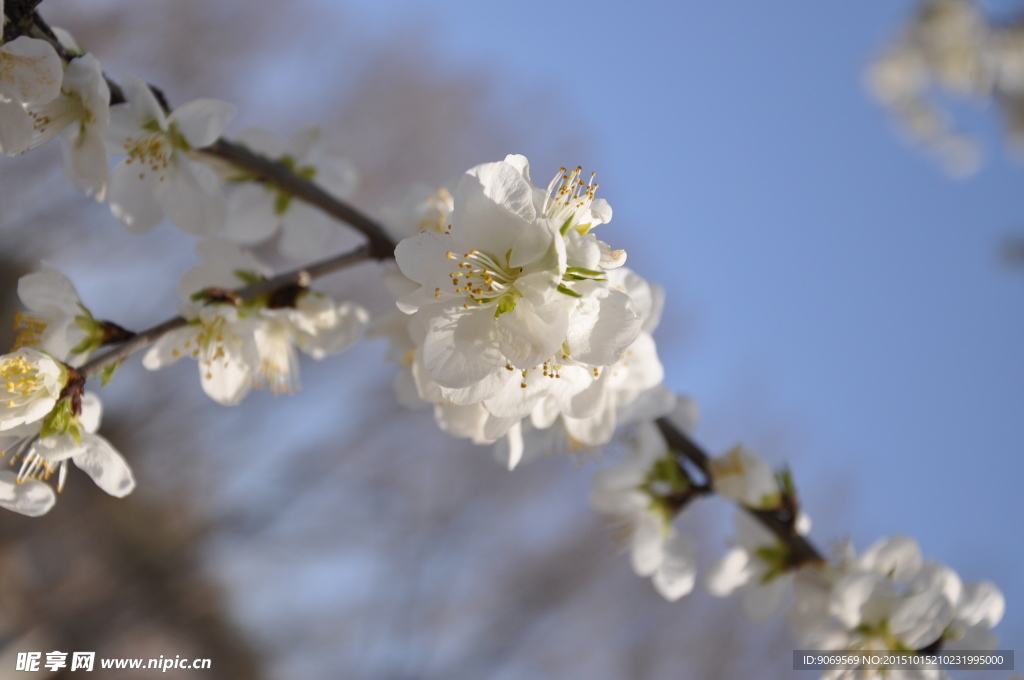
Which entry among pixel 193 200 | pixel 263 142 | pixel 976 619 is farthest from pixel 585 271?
pixel 976 619

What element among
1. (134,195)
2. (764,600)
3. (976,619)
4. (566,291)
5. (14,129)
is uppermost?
(566,291)

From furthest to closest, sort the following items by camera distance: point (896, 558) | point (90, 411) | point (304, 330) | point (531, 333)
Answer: point (896, 558)
point (304, 330)
point (90, 411)
point (531, 333)

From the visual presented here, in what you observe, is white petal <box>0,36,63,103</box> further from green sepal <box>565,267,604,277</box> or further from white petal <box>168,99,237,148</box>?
green sepal <box>565,267,604,277</box>

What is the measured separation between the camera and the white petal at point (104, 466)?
731 millimetres

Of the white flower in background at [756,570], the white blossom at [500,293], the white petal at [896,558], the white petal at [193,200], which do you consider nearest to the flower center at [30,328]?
the white petal at [193,200]

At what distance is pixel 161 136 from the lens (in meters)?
0.84

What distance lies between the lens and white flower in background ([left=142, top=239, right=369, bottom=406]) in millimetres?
814

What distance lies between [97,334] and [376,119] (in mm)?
4665

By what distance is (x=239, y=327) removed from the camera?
2.73ft

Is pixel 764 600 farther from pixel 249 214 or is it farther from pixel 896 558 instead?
pixel 249 214

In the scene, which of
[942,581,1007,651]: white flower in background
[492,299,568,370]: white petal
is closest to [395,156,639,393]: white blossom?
[492,299,568,370]: white petal

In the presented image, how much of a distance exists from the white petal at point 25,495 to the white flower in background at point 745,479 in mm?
927

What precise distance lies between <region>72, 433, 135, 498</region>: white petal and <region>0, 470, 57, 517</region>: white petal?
45mm

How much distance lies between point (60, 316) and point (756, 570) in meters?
1.20
